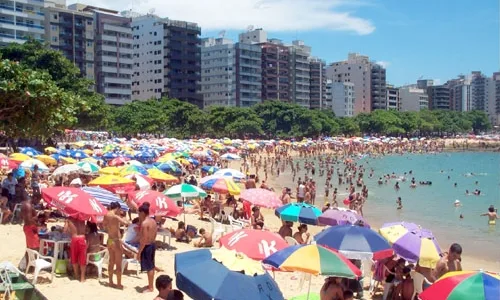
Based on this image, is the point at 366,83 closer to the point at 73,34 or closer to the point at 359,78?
the point at 359,78

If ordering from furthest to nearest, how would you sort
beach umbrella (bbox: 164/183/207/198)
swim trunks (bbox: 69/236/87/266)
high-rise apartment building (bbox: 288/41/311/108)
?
high-rise apartment building (bbox: 288/41/311/108) < beach umbrella (bbox: 164/183/207/198) < swim trunks (bbox: 69/236/87/266)

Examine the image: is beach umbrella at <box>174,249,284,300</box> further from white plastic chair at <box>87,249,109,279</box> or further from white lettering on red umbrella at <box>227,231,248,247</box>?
white plastic chair at <box>87,249,109,279</box>

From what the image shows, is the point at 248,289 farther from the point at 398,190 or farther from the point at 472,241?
the point at 398,190

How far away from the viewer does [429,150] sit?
9238 centimetres

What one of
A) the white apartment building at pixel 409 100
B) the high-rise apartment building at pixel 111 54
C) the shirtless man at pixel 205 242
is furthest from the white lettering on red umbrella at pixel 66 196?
the white apartment building at pixel 409 100

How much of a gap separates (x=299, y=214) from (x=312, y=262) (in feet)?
19.4

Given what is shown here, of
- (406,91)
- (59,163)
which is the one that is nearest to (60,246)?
(59,163)

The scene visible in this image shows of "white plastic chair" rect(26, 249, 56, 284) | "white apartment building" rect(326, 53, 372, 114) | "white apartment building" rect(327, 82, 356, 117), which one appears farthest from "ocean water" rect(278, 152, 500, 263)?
"white apartment building" rect(326, 53, 372, 114)

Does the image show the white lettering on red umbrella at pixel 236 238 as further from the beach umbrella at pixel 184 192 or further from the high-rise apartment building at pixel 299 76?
the high-rise apartment building at pixel 299 76

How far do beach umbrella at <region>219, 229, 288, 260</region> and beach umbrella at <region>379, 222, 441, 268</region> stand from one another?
2.48 metres

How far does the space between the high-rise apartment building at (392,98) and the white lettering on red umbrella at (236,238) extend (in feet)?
475

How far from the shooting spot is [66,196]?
A: 31.2ft

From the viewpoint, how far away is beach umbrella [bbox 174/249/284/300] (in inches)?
220

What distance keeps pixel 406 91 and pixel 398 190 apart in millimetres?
131755
